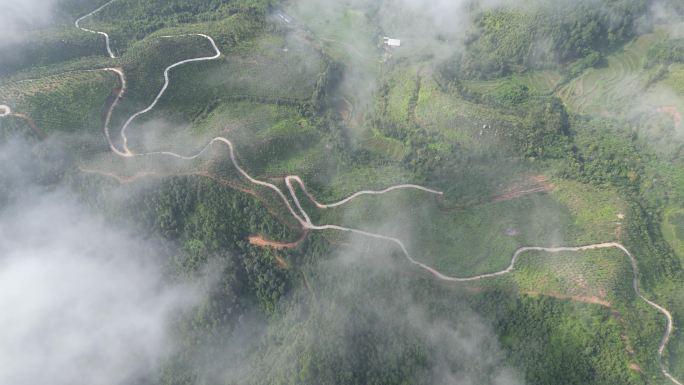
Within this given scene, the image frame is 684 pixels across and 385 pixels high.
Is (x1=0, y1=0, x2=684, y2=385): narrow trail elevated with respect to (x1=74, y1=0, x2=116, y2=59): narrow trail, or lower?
lower

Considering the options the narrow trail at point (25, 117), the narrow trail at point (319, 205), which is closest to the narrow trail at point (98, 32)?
the narrow trail at point (319, 205)

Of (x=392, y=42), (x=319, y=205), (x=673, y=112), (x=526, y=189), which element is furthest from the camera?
(x=392, y=42)

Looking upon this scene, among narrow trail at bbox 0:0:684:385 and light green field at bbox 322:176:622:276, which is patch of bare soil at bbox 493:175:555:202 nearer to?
light green field at bbox 322:176:622:276

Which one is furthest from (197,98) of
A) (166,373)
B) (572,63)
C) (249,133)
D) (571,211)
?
(572,63)

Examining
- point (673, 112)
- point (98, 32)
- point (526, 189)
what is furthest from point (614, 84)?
point (98, 32)

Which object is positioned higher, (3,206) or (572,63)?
(572,63)

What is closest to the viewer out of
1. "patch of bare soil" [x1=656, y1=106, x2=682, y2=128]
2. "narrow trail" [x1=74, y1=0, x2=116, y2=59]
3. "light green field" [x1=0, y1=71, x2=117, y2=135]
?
"light green field" [x1=0, y1=71, x2=117, y2=135]

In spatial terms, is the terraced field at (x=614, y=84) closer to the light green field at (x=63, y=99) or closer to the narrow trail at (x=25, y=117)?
the light green field at (x=63, y=99)

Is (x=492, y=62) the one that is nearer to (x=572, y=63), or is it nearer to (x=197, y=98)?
(x=572, y=63)

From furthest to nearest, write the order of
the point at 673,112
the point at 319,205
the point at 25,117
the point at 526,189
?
the point at 673,112 < the point at 526,189 < the point at 25,117 < the point at 319,205

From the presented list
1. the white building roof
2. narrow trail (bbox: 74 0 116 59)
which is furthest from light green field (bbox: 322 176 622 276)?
narrow trail (bbox: 74 0 116 59)

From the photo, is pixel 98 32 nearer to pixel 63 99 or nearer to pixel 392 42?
pixel 63 99
